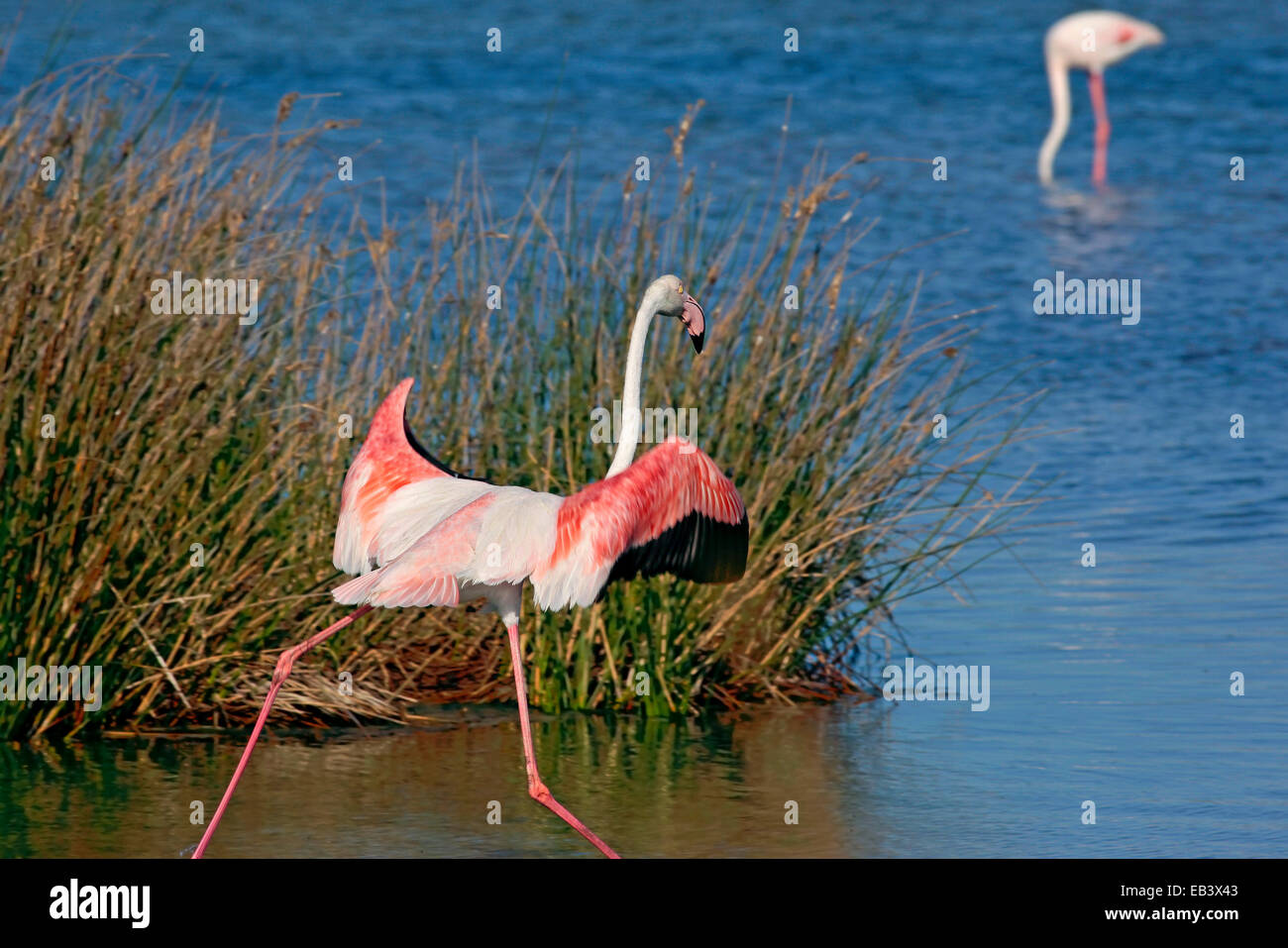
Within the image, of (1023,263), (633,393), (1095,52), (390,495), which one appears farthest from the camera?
(1095,52)

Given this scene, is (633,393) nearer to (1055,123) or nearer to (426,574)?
(426,574)

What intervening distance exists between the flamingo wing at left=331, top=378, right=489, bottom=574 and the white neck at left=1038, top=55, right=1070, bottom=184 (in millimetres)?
16768

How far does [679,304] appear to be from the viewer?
6.20 meters

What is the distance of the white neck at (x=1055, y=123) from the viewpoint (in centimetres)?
2227

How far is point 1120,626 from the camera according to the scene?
865 centimetres

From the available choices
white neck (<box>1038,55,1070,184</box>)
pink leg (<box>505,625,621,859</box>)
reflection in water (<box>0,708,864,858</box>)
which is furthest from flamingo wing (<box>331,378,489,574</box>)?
white neck (<box>1038,55,1070,184</box>)

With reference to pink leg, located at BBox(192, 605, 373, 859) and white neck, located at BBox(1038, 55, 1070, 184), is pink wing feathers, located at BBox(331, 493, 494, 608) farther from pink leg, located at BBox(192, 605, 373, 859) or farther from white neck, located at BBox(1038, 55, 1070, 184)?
white neck, located at BBox(1038, 55, 1070, 184)

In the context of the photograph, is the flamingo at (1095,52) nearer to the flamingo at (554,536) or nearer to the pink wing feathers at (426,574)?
the flamingo at (554,536)

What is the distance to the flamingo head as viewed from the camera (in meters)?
6.16

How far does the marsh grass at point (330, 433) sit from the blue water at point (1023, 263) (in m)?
0.48

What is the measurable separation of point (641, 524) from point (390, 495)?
96 cm

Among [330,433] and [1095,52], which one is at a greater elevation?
[1095,52]

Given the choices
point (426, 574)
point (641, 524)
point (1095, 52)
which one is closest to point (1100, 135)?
point (1095, 52)
